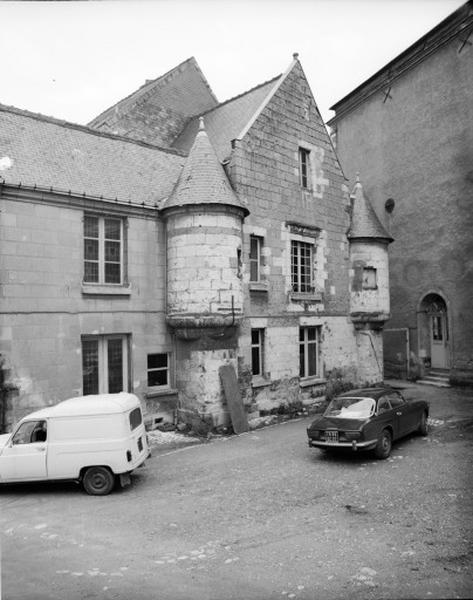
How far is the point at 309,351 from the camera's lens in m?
18.8

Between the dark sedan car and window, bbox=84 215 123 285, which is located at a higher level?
window, bbox=84 215 123 285

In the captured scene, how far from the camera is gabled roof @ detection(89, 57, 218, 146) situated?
67.4 feet

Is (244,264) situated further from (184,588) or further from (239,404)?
(184,588)

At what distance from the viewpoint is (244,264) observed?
16031mm

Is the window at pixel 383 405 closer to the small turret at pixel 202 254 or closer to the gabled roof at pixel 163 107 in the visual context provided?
the small turret at pixel 202 254

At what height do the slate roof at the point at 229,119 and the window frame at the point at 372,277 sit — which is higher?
the slate roof at the point at 229,119

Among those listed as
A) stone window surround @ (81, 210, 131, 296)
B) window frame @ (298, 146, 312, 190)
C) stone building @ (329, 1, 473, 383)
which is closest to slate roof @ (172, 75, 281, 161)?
window frame @ (298, 146, 312, 190)

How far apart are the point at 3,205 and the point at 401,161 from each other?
1970 centimetres

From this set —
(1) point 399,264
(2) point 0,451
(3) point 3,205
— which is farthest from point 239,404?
(1) point 399,264

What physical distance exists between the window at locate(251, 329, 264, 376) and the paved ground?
492 centimetres

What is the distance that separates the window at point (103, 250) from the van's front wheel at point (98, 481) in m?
6.05

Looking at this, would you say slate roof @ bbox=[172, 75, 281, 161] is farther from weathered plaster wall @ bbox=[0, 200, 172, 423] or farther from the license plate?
the license plate

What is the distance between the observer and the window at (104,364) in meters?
13.8

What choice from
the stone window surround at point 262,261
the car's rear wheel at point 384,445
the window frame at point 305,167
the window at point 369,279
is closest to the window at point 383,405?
the car's rear wheel at point 384,445
